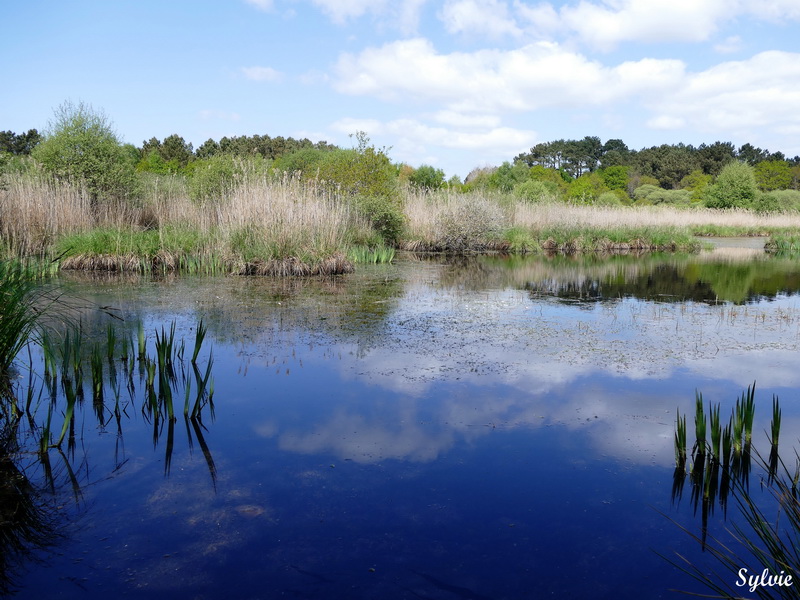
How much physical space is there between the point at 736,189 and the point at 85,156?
34.6 meters

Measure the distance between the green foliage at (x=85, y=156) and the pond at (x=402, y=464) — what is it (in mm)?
12512

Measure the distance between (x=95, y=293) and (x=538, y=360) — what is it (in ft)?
21.6

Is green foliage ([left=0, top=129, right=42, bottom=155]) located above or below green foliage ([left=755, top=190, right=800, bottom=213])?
above

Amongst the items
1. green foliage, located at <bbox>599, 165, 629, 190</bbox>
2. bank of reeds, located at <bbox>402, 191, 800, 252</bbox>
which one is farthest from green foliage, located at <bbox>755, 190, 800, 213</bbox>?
green foliage, located at <bbox>599, 165, 629, 190</bbox>

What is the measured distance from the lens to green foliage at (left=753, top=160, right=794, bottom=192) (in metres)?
49.4

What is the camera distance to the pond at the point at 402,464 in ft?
8.39

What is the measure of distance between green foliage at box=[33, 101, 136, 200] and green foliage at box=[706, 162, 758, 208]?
109 feet

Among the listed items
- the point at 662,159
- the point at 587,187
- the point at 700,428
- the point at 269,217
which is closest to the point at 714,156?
the point at 662,159

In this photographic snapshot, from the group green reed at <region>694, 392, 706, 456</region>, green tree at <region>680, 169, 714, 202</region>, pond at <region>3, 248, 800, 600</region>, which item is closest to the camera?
pond at <region>3, 248, 800, 600</region>

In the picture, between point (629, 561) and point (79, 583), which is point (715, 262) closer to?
point (629, 561)

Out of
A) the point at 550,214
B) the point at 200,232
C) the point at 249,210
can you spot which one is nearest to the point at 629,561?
the point at 249,210

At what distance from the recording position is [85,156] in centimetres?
1833

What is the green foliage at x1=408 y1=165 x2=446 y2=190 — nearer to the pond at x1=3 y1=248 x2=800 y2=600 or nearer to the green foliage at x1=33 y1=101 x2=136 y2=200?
the green foliage at x1=33 y1=101 x2=136 y2=200

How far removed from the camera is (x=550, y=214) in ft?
70.9
